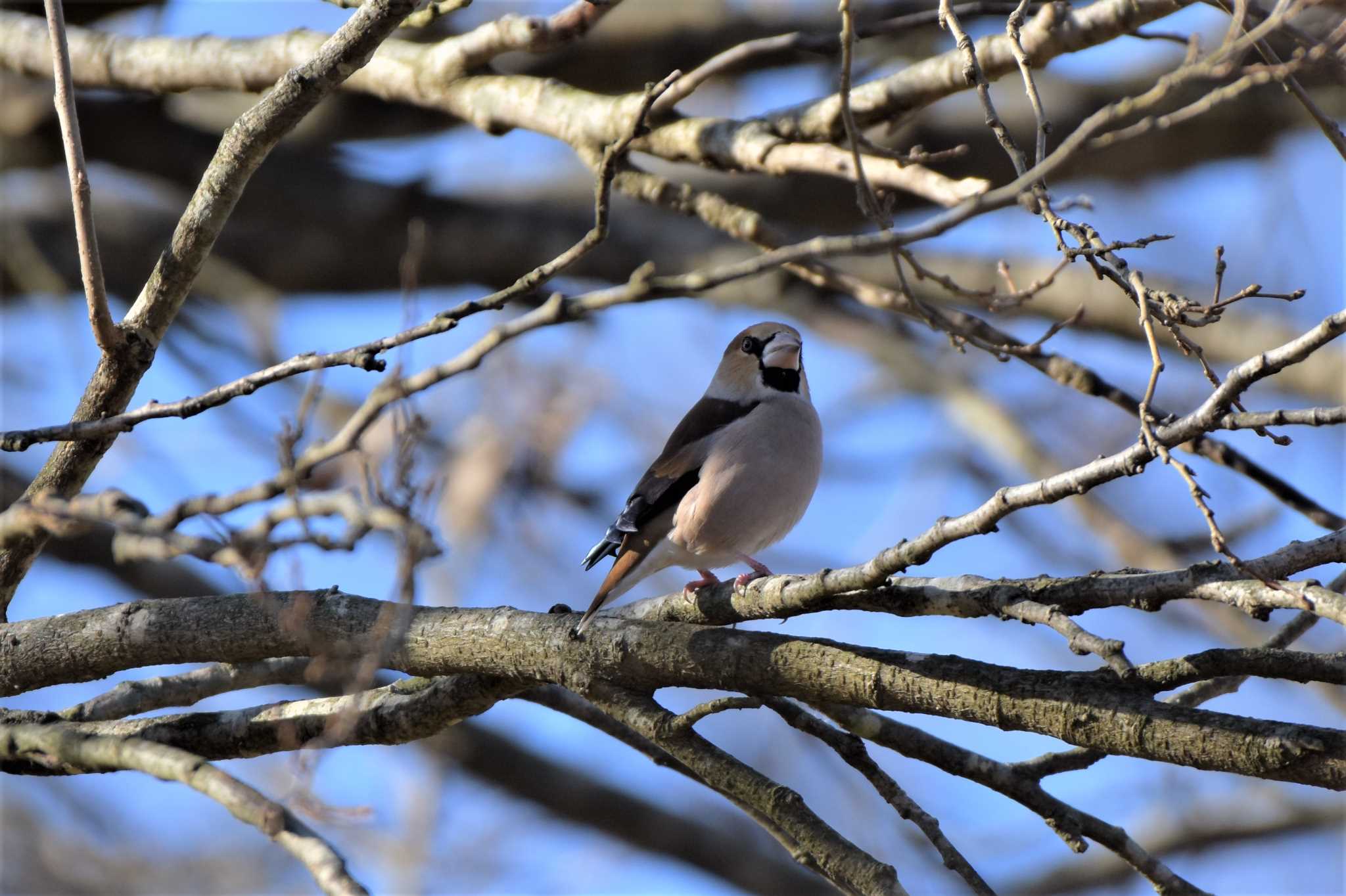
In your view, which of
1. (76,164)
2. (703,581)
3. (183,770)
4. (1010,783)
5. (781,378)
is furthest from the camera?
(781,378)

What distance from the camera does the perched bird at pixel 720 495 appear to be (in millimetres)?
4684

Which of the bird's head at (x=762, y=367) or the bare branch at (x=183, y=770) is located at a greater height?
the bird's head at (x=762, y=367)

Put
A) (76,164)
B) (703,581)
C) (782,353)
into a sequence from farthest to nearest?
(782,353) → (703,581) → (76,164)

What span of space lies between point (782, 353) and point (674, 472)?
914mm

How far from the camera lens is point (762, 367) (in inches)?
226

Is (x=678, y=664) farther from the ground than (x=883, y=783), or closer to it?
farther from the ground

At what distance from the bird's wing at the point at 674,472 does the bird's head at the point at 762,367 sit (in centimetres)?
15

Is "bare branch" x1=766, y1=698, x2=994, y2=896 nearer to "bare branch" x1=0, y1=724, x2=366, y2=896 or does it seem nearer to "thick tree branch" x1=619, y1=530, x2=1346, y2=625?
"thick tree branch" x1=619, y1=530, x2=1346, y2=625

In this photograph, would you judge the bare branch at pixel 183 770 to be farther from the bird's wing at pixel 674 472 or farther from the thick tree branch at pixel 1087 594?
the bird's wing at pixel 674 472

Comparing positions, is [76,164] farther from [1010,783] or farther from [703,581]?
[1010,783]

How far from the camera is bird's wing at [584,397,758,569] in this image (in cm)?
465

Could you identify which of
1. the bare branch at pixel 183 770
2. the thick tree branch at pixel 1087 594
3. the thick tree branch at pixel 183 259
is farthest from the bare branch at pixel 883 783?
the thick tree branch at pixel 183 259

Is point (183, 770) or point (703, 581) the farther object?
point (703, 581)

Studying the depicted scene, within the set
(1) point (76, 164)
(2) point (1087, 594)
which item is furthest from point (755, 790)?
(1) point (76, 164)
